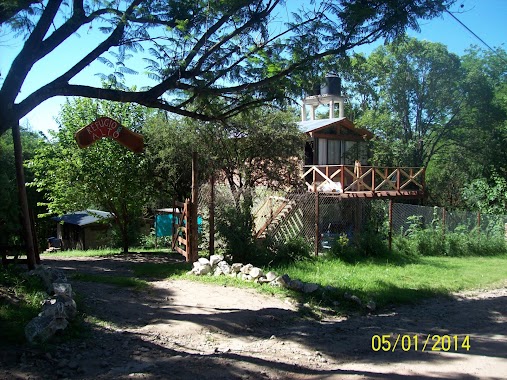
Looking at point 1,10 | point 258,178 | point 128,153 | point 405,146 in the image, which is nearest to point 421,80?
point 405,146

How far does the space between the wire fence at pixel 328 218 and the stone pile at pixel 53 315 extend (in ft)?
17.5

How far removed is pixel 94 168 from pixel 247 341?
1036cm

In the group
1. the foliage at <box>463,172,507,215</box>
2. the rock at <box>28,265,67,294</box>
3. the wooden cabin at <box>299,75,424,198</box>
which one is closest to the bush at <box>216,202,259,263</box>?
the rock at <box>28,265,67,294</box>

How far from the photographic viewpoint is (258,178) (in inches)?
656

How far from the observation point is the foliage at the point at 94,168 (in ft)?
48.2

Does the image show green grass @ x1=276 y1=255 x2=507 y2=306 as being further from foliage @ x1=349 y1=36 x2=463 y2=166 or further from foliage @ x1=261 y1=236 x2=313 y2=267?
foliage @ x1=349 y1=36 x2=463 y2=166

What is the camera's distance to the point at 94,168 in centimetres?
1462

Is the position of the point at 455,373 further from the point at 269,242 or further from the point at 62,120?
the point at 62,120

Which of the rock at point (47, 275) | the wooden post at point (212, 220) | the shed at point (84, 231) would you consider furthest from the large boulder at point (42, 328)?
the shed at point (84, 231)

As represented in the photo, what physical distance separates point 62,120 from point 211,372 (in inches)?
517

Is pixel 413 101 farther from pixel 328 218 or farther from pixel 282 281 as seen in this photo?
pixel 282 281

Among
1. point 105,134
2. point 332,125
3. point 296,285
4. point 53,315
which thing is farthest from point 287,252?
point 332,125
